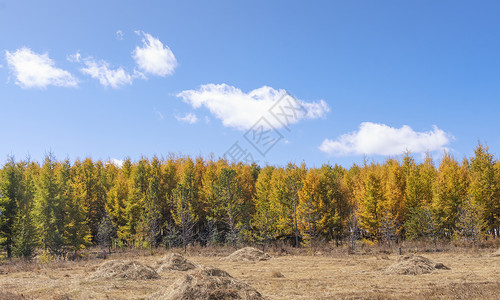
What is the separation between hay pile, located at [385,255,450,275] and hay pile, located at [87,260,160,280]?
13245mm

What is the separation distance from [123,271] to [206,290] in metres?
8.37

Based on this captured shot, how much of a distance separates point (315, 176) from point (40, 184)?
33.6m

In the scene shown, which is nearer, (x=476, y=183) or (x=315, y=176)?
(x=476, y=183)

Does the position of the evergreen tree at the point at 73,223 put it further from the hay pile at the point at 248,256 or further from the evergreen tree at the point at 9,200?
the hay pile at the point at 248,256

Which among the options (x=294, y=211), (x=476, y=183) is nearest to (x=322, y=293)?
(x=294, y=211)

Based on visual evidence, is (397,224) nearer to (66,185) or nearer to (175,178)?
(175,178)

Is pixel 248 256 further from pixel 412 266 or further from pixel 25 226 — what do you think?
pixel 25 226

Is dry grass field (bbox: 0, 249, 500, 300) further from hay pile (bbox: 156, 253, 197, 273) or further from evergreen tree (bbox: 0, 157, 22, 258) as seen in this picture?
evergreen tree (bbox: 0, 157, 22, 258)

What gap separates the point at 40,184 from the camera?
39250 mm

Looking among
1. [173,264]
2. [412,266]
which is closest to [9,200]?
[173,264]

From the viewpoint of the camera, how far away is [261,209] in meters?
42.2

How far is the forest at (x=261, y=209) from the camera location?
35.9 m

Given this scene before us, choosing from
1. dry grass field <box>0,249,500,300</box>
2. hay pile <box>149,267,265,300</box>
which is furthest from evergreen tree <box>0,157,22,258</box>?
hay pile <box>149,267,265,300</box>

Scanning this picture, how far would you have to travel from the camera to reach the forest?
3591cm
